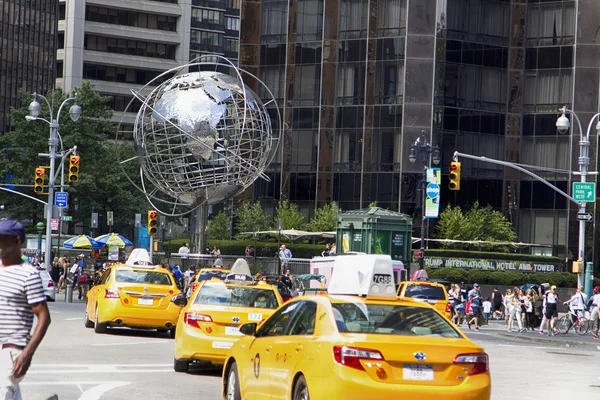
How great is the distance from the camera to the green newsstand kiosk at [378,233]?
4962cm

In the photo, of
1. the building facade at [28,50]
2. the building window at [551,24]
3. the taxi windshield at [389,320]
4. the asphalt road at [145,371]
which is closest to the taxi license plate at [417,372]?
the taxi windshield at [389,320]

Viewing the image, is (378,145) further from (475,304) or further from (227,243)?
(475,304)

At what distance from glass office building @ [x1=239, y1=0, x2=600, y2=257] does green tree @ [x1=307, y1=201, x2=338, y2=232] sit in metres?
2.36

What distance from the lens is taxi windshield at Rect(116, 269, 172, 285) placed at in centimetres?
2452

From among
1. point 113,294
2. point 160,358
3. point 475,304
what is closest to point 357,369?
point 160,358

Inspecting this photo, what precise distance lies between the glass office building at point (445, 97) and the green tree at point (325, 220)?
2363mm

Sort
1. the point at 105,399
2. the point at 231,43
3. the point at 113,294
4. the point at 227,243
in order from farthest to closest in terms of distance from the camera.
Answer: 1. the point at 231,43
2. the point at 227,243
3. the point at 113,294
4. the point at 105,399

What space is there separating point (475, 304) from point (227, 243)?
84.4ft

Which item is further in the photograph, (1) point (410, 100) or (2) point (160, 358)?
(1) point (410, 100)

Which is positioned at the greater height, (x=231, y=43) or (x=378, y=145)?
(x=231, y=43)

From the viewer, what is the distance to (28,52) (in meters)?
105

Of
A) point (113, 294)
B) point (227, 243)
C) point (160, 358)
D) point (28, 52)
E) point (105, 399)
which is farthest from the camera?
point (28, 52)

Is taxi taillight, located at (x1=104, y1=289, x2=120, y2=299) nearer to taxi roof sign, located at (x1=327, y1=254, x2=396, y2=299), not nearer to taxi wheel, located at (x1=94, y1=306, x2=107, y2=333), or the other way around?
taxi wheel, located at (x1=94, y1=306, x2=107, y2=333)

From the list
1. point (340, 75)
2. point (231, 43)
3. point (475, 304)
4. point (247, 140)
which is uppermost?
point (231, 43)
